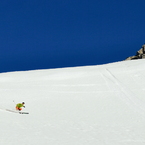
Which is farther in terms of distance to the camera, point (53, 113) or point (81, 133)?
point (53, 113)

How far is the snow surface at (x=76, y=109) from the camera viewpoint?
8.91 metres

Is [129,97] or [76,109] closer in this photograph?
[76,109]

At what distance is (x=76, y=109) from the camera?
14656 millimetres

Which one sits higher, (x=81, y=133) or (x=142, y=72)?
(x=142, y=72)

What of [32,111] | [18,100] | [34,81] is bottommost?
[32,111]

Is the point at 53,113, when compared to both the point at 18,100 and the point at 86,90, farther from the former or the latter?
the point at 86,90

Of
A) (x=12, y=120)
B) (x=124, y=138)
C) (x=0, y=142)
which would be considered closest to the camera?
(x=0, y=142)

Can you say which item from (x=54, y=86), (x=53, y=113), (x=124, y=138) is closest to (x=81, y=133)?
(x=124, y=138)

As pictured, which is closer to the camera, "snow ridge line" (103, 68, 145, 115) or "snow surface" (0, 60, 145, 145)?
"snow surface" (0, 60, 145, 145)

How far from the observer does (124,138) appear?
8922mm

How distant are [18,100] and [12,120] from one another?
654 cm

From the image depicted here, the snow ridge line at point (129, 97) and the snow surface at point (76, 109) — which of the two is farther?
the snow ridge line at point (129, 97)

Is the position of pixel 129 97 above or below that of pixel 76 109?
above

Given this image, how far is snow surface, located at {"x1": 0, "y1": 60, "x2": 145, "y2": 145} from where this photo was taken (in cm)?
891
